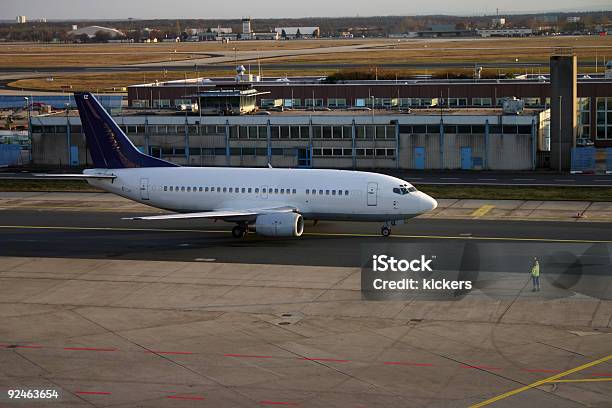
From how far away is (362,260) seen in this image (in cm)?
4803

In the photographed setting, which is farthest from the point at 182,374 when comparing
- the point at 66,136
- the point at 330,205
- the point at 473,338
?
the point at 66,136

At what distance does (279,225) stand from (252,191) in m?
3.78

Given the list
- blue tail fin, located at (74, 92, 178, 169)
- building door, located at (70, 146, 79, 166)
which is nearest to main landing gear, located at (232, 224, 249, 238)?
blue tail fin, located at (74, 92, 178, 169)

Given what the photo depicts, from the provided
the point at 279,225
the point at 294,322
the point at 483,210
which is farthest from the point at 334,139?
the point at 294,322

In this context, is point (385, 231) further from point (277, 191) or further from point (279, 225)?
point (277, 191)

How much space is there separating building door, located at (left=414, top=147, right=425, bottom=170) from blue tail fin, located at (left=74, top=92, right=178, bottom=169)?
3135cm

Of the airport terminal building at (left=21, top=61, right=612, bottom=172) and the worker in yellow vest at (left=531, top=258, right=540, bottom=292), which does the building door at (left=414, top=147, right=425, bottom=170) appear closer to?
the airport terminal building at (left=21, top=61, right=612, bottom=172)

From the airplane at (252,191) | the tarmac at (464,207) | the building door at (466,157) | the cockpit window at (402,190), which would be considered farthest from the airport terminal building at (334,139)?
the cockpit window at (402,190)

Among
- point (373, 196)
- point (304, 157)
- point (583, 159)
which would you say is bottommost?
point (583, 159)

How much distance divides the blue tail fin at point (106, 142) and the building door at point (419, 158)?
31.4 metres

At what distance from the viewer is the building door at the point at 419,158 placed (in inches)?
3337

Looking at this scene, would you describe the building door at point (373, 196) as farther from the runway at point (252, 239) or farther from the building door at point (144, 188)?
the building door at point (144, 188)

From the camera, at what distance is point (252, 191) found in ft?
180

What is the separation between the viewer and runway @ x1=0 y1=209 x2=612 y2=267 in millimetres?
50094
